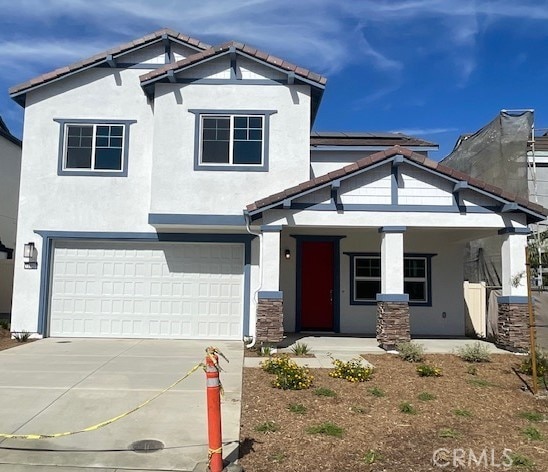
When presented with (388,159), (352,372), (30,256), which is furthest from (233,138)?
(352,372)

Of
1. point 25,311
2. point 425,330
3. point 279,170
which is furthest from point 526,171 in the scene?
point 25,311

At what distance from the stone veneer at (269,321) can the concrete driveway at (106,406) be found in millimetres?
688

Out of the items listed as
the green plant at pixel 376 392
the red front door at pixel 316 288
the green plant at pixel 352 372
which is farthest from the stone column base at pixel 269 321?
the green plant at pixel 376 392

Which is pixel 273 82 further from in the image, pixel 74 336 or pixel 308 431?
pixel 308 431

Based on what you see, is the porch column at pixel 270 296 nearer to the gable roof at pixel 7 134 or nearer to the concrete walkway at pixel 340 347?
the concrete walkway at pixel 340 347

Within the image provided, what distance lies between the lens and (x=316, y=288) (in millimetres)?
14102

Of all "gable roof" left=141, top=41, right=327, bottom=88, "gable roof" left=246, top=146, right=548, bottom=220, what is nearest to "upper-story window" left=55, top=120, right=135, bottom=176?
"gable roof" left=141, top=41, right=327, bottom=88

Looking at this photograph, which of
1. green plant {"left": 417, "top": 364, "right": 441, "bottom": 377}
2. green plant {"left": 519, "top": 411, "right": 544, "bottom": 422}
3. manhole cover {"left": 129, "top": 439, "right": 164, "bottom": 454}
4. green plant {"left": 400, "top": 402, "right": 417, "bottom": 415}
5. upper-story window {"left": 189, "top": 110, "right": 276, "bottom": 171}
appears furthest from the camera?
upper-story window {"left": 189, "top": 110, "right": 276, "bottom": 171}

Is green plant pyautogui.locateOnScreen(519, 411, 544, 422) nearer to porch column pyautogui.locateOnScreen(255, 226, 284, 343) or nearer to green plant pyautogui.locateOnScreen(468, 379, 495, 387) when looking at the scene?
green plant pyautogui.locateOnScreen(468, 379, 495, 387)

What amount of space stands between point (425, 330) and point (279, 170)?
239 inches

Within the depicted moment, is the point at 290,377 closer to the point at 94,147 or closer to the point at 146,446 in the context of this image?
the point at 146,446

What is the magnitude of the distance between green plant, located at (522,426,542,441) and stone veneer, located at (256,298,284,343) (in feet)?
18.4

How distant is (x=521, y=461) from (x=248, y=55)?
10.7 meters

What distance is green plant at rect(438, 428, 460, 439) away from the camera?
5787 millimetres
